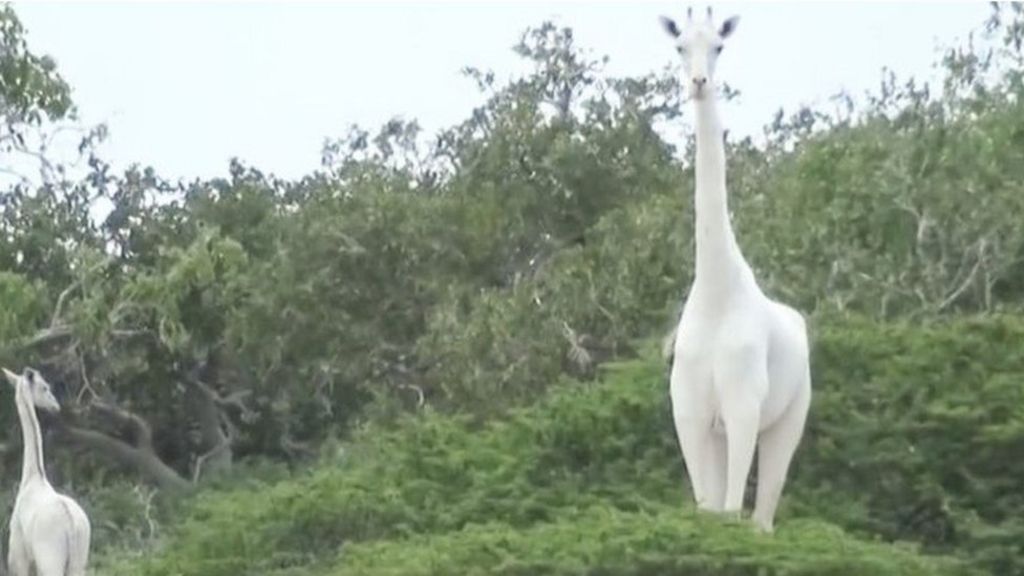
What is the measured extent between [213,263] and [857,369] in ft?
34.9

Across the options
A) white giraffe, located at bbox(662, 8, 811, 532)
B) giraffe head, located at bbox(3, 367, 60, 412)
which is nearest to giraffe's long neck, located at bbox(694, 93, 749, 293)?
white giraffe, located at bbox(662, 8, 811, 532)

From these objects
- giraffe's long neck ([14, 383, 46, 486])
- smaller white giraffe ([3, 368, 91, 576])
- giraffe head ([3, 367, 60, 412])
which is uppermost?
giraffe head ([3, 367, 60, 412])

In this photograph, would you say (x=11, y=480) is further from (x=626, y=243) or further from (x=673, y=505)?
(x=673, y=505)

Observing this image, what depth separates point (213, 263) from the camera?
2208 centimetres

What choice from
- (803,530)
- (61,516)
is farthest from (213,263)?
(803,530)

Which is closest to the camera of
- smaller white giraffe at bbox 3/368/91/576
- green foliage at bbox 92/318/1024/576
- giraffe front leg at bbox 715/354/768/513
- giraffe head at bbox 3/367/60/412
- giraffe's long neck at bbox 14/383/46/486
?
giraffe front leg at bbox 715/354/768/513

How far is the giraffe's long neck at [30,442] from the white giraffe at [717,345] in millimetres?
6172

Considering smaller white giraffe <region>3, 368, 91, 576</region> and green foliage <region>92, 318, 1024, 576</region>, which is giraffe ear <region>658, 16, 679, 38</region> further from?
smaller white giraffe <region>3, 368, 91, 576</region>

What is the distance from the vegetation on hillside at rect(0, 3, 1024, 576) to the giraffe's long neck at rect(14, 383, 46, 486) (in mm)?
811

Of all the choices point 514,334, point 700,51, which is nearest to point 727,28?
point 700,51

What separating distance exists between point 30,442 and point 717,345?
22.3ft

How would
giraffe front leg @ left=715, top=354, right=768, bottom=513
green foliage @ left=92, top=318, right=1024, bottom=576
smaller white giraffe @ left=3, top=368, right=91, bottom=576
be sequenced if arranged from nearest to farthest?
giraffe front leg @ left=715, top=354, right=768, bottom=513 → green foliage @ left=92, top=318, right=1024, bottom=576 → smaller white giraffe @ left=3, top=368, right=91, bottom=576

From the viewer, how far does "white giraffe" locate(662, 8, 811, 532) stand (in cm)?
898

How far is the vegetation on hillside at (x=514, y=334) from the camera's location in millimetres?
10984
